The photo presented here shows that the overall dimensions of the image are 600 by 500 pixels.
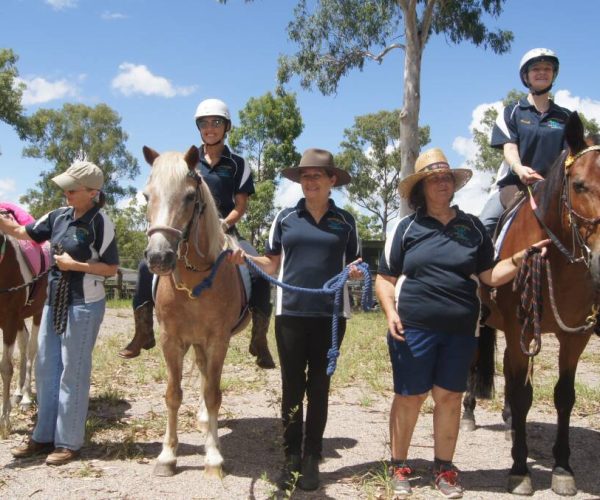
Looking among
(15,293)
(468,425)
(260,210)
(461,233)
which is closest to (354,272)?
(461,233)

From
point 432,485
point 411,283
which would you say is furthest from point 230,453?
point 411,283

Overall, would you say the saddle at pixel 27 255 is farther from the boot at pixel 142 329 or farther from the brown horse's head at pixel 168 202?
the brown horse's head at pixel 168 202

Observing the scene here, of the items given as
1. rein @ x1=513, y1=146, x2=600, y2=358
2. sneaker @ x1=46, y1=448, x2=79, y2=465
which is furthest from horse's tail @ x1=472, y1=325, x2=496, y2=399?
sneaker @ x1=46, y1=448, x2=79, y2=465

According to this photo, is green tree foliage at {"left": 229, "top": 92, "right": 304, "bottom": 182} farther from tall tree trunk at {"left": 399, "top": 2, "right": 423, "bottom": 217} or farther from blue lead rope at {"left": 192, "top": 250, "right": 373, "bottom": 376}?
blue lead rope at {"left": 192, "top": 250, "right": 373, "bottom": 376}

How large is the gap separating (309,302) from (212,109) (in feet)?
7.01

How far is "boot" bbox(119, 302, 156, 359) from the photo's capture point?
194 inches

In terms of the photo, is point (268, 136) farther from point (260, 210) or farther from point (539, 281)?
point (539, 281)

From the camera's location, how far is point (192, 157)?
3.83 m

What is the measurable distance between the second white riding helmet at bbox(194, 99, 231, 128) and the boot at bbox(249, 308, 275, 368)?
1.82 metres

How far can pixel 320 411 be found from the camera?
396 centimetres

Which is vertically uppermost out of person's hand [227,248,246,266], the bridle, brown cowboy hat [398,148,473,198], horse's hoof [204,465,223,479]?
brown cowboy hat [398,148,473,198]

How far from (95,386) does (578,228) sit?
6.08 metres

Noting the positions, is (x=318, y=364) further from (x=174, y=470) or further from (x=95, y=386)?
(x=95, y=386)

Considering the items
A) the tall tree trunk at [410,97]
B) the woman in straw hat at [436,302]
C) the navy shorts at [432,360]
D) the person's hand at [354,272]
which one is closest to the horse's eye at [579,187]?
the woman in straw hat at [436,302]
